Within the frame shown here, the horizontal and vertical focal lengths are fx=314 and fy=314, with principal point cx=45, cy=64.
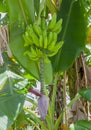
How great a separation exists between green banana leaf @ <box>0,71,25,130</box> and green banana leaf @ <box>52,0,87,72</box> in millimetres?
162

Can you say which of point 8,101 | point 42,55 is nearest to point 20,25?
point 42,55

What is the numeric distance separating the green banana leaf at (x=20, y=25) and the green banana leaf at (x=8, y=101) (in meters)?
0.05

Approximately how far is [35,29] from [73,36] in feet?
0.66

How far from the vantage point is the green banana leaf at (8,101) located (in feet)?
2.15

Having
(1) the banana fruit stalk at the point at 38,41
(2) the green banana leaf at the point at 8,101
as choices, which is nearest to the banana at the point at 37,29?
(1) the banana fruit stalk at the point at 38,41

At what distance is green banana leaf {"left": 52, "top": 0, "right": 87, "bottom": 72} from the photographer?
0.95m

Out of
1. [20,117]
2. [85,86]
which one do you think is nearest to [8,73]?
[20,117]

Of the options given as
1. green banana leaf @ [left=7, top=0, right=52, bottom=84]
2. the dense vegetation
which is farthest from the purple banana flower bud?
green banana leaf @ [left=7, top=0, right=52, bottom=84]

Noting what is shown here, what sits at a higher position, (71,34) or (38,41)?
(71,34)

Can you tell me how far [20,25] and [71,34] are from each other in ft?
0.62

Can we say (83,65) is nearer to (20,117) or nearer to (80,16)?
(80,16)

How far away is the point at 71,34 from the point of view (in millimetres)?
976

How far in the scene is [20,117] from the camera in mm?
977

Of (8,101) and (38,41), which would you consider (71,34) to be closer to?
(38,41)
